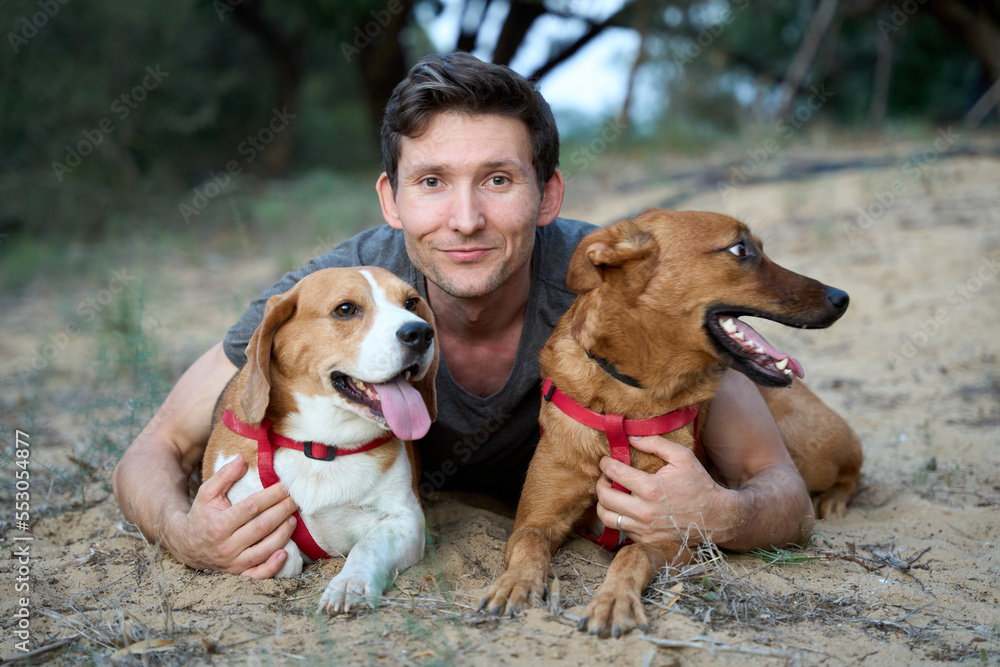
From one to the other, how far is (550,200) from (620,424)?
121cm

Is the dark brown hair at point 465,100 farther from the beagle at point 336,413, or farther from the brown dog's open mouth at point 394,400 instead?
the brown dog's open mouth at point 394,400

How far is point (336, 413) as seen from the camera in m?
2.79

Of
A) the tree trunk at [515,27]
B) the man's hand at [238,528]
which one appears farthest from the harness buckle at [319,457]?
the tree trunk at [515,27]

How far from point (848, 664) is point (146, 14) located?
13.5 metres

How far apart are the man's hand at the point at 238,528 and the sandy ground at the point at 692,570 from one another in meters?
0.08

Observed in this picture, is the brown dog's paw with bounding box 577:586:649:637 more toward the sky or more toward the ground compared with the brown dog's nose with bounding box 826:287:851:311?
more toward the ground

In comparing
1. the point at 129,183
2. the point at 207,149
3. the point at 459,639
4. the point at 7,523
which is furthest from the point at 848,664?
the point at 207,149

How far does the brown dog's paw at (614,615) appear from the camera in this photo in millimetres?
2240

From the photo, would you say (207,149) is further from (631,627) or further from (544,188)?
(631,627)

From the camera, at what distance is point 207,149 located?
53.4 feet

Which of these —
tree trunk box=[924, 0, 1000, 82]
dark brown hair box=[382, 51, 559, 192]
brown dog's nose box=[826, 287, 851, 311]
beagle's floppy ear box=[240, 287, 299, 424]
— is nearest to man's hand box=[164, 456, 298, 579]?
beagle's floppy ear box=[240, 287, 299, 424]

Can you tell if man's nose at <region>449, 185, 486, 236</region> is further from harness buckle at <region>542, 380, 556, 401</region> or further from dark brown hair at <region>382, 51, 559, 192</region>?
harness buckle at <region>542, 380, 556, 401</region>

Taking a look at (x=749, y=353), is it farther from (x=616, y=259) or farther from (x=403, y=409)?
(x=403, y=409)

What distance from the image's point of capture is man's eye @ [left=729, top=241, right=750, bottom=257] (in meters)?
2.84
